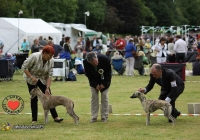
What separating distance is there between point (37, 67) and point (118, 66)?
1450 cm

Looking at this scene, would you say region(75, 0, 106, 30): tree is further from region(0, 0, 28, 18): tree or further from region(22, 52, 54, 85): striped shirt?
region(22, 52, 54, 85): striped shirt

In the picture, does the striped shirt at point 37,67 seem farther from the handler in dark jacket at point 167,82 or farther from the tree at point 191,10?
the tree at point 191,10

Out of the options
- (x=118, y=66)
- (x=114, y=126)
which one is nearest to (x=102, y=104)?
(x=114, y=126)

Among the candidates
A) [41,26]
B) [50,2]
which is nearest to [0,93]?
[41,26]

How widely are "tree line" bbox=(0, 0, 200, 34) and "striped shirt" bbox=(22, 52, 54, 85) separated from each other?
4163 cm

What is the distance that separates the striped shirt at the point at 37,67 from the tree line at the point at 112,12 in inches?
1639

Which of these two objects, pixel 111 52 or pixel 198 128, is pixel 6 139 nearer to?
pixel 198 128

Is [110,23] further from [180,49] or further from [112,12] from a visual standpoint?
[180,49]

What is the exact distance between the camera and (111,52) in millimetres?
29578

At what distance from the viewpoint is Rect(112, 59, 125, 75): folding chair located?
80.5 ft

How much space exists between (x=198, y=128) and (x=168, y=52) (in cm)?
1421

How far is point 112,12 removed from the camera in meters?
83.4

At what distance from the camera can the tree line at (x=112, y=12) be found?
60728 mm

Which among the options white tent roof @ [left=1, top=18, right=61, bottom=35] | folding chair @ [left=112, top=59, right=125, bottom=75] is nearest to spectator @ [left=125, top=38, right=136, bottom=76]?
folding chair @ [left=112, top=59, right=125, bottom=75]
